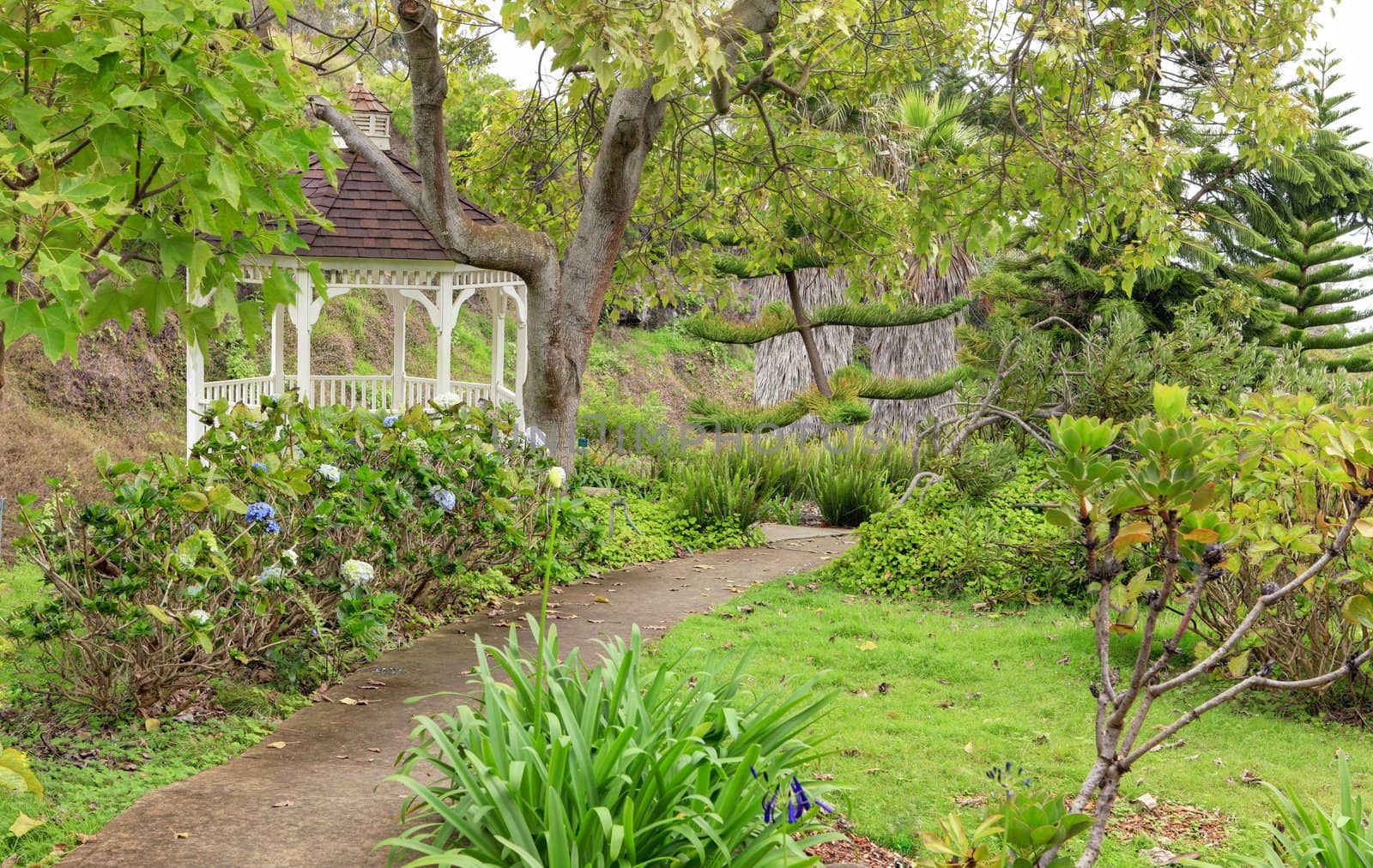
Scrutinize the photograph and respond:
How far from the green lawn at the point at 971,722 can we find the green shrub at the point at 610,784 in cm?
38

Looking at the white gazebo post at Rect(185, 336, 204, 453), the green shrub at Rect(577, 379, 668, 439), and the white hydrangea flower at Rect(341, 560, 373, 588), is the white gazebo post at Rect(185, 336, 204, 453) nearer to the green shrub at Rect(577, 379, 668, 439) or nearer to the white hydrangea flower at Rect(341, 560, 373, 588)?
the green shrub at Rect(577, 379, 668, 439)

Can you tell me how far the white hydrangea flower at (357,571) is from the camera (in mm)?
→ 5398

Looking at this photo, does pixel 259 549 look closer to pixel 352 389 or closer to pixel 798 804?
pixel 798 804

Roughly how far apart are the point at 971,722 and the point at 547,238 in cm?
550

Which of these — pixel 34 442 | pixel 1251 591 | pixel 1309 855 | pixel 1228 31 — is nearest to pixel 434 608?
pixel 1251 591

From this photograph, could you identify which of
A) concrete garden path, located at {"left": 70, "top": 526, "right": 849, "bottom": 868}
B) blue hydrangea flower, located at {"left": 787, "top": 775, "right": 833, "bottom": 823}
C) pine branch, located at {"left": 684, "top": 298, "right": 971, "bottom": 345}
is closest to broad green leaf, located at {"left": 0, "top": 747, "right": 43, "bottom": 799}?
concrete garden path, located at {"left": 70, "top": 526, "right": 849, "bottom": 868}

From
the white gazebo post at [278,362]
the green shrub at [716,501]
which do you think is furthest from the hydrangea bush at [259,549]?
the white gazebo post at [278,362]

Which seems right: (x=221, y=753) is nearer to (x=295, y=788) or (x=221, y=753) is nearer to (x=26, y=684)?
(x=295, y=788)

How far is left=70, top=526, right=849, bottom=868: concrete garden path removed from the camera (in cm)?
359

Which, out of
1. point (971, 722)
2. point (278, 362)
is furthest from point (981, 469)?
point (278, 362)

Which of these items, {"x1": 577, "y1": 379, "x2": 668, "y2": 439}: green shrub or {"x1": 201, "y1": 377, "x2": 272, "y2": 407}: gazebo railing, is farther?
{"x1": 577, "y1": 379, "x2": 668, "y2": 439}: green shrub

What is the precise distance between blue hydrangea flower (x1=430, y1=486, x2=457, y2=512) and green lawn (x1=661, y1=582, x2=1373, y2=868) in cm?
152

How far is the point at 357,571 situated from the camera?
540 cm

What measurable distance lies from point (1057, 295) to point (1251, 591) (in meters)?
9.91
